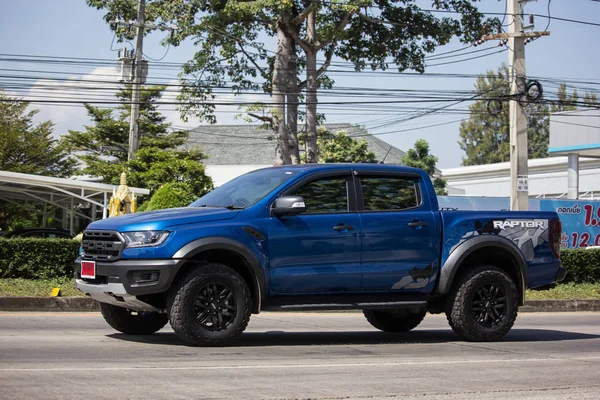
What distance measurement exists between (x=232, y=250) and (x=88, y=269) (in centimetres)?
154

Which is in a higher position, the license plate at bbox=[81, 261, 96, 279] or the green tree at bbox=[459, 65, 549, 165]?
the green tree at bbox=[459, 65, 549, 165]

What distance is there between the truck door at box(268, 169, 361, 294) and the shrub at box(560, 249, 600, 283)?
39.3 ft

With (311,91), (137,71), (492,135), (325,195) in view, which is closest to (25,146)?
(137,71)

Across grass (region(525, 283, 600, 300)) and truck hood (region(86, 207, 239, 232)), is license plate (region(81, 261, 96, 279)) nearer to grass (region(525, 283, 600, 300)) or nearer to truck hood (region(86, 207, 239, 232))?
truck hood (region(86, 207, 239, 232))

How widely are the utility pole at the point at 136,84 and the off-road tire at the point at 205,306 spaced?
76.8ft

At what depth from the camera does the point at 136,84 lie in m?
32.5

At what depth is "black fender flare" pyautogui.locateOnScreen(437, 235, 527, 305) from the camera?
32.4 ft

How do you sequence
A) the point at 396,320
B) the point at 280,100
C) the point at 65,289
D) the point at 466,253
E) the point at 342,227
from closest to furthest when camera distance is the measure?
the point at 342,227
the point at 466,253
the point at 396,320
the point at 65,289
the point at 280,100

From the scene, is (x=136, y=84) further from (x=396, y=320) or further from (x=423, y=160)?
(x=423, y=160)

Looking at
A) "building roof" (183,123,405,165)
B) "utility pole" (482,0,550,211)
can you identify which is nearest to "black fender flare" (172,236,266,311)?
"utility pole" (482,0,550,211)

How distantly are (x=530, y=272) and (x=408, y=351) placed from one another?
220cm

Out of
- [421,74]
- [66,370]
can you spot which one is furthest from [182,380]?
[421,74]

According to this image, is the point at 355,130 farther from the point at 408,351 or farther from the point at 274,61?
the point at 408,351

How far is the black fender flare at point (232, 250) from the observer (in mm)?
8672
